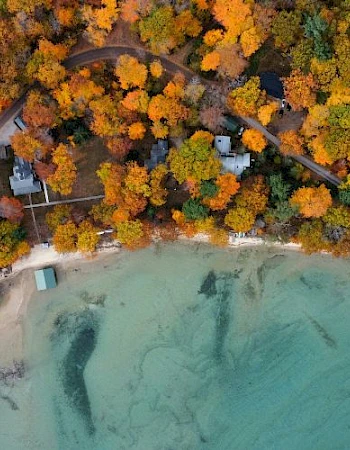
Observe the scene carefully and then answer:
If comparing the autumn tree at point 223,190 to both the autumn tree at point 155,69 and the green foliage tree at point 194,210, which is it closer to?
the green foliage tree at point 194,210

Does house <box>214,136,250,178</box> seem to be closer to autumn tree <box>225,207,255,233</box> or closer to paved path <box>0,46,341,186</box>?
paved path <box>0,46,341,186</box>

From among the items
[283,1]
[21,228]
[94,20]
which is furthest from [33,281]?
[283,1]

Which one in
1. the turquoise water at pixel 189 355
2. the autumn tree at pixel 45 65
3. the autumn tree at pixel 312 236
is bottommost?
the turquoise water at pixel 189 355

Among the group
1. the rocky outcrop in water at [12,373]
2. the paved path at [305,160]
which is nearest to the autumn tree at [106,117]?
the paved path at [305,160]

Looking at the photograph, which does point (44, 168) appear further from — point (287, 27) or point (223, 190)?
point (287, 27)

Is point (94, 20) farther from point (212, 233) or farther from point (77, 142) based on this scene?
point (212, 233)
